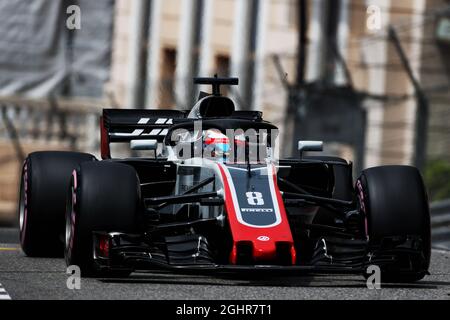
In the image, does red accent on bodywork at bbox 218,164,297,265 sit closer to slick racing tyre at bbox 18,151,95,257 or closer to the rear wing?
slick racing tyre at bbox 18,151,95,257

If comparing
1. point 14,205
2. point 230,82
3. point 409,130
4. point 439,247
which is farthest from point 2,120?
point 230,82

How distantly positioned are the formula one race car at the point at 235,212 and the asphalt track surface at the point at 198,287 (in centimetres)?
13

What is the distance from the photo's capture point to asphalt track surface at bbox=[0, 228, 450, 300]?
9312 mm

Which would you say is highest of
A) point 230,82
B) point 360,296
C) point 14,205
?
point 230,82

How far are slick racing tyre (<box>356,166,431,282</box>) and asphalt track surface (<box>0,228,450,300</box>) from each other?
133 mm

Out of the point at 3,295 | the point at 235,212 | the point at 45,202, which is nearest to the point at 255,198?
the point at 235,212

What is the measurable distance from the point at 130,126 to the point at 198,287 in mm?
3165

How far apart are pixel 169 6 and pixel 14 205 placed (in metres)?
5.04

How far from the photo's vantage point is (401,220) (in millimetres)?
10336

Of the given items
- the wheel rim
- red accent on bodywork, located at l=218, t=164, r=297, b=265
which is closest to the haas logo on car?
red accent on bodywork, located at l=218, t=164, r=297, b=265

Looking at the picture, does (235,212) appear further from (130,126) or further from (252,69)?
(252,69)
